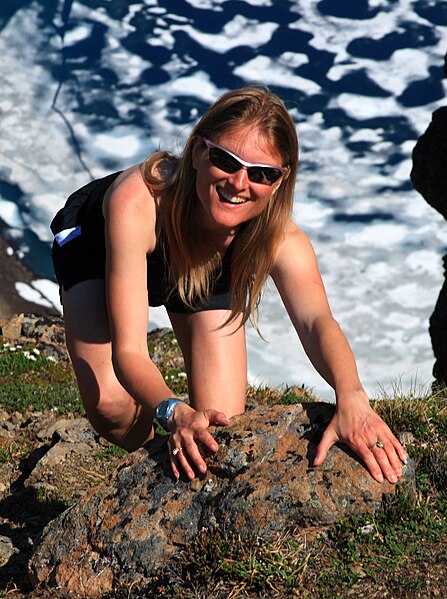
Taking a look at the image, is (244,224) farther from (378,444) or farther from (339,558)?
(339,558)

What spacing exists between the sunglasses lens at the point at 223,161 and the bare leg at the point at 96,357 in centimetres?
152

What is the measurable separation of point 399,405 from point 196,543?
2.40 meters

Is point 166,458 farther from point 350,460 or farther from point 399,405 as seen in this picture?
point 399,405

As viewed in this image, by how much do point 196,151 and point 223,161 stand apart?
25 centimetres

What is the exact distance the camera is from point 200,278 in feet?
19.1

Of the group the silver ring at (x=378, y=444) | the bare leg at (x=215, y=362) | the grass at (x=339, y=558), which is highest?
the silver ring at (x=378, y=444)

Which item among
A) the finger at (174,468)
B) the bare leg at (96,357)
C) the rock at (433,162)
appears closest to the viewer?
the finger at (174,468)

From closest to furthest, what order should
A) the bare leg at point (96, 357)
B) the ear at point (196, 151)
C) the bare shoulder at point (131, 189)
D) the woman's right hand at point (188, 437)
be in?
the woman's right hand at point (188, 437)
the ear at point (196, 151)
the bare shoulder at point (131, 189)
the bare leg at point (96, 357)

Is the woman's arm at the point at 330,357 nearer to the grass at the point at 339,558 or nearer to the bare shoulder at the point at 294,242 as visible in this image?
the bare shoulder at the point at 294,242

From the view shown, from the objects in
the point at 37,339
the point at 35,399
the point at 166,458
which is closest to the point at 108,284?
the point at 166,458

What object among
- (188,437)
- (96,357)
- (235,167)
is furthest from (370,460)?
(96,357)

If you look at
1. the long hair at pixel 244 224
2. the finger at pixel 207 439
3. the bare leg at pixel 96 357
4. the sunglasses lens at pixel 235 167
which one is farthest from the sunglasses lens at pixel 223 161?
the finger at pixel 207 439

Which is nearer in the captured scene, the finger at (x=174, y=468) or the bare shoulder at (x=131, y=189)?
the finger at (x=174, y=468)

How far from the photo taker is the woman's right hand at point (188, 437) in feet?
15.3
